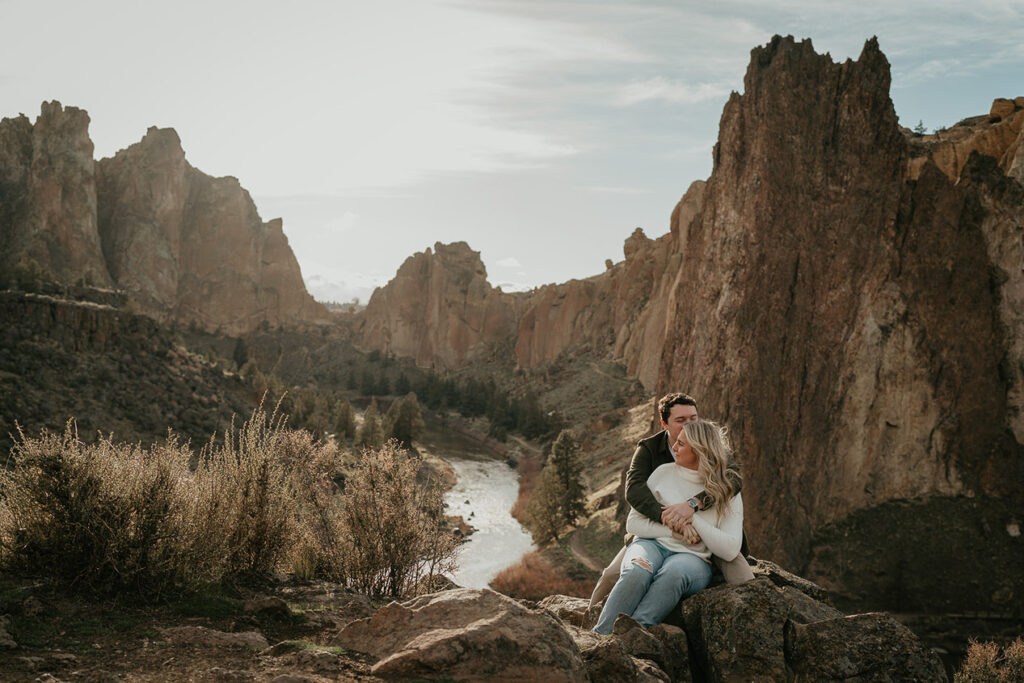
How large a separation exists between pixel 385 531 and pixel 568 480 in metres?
30.8

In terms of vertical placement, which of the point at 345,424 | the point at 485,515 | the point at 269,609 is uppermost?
the point at 269,609

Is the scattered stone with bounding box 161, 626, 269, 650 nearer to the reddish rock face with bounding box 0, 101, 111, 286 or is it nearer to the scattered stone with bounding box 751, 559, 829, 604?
the scattered stone with bounding box 751, 559, 829, 604

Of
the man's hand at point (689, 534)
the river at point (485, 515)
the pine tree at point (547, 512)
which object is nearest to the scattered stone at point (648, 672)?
the man's hand at point (689, 534)

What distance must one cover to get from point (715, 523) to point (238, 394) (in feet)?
173

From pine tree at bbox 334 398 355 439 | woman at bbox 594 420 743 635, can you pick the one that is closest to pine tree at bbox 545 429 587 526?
pine tree at bbox 334 398 355 439

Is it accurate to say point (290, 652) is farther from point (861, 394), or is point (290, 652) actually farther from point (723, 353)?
point (861, 394)

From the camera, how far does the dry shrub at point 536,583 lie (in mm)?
31083

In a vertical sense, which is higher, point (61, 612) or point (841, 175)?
point (841, 175)

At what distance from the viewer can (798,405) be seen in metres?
34.0

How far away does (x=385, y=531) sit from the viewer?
10680mm

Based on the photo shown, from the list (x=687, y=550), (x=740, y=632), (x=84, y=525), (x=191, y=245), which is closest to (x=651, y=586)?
(x=687, y=550)

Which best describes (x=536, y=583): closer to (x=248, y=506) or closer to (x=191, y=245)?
(x=248, y=506)

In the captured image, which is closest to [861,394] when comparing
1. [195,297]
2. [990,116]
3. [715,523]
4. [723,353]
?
[723,353]

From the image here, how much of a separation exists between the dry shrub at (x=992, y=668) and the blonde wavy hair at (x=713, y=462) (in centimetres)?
1603
